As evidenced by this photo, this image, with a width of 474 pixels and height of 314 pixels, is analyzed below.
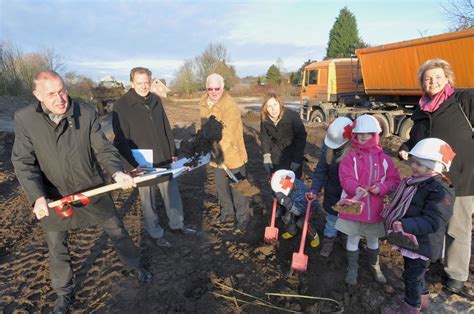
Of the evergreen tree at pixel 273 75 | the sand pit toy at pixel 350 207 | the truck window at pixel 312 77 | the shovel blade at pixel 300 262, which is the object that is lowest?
the shovel blade at pixel 300 262

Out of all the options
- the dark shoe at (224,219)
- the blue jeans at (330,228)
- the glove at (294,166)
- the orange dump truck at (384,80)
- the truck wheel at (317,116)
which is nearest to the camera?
the blue jeans at (330,228)

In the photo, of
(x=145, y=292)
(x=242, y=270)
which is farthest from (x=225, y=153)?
(x=145, y=292)

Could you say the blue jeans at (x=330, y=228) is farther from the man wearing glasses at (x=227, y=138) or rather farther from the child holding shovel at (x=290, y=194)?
the man wearing glasses at (x=227, y=138)


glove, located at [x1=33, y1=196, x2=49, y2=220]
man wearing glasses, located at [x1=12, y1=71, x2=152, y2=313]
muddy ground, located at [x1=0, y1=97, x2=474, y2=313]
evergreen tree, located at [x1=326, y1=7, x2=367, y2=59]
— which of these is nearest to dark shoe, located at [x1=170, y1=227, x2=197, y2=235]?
muddy ground, located at [x1=0, y1=97, x2=474, y2=313]

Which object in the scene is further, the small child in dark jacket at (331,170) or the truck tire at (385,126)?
the truck tire at (385,126)

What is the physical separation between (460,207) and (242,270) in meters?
2.09

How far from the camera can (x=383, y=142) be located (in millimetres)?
9766

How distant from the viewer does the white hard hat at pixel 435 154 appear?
224 cm

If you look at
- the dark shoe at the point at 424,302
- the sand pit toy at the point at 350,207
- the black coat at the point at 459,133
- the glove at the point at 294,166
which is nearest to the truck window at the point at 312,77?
the glove at the point at 294,166

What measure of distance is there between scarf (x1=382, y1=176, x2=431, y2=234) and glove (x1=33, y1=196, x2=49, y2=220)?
2620 mm

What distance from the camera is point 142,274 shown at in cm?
321

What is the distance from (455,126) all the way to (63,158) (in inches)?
125

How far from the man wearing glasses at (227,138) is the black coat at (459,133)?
2160 millimetres

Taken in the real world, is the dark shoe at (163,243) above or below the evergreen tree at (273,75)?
below
